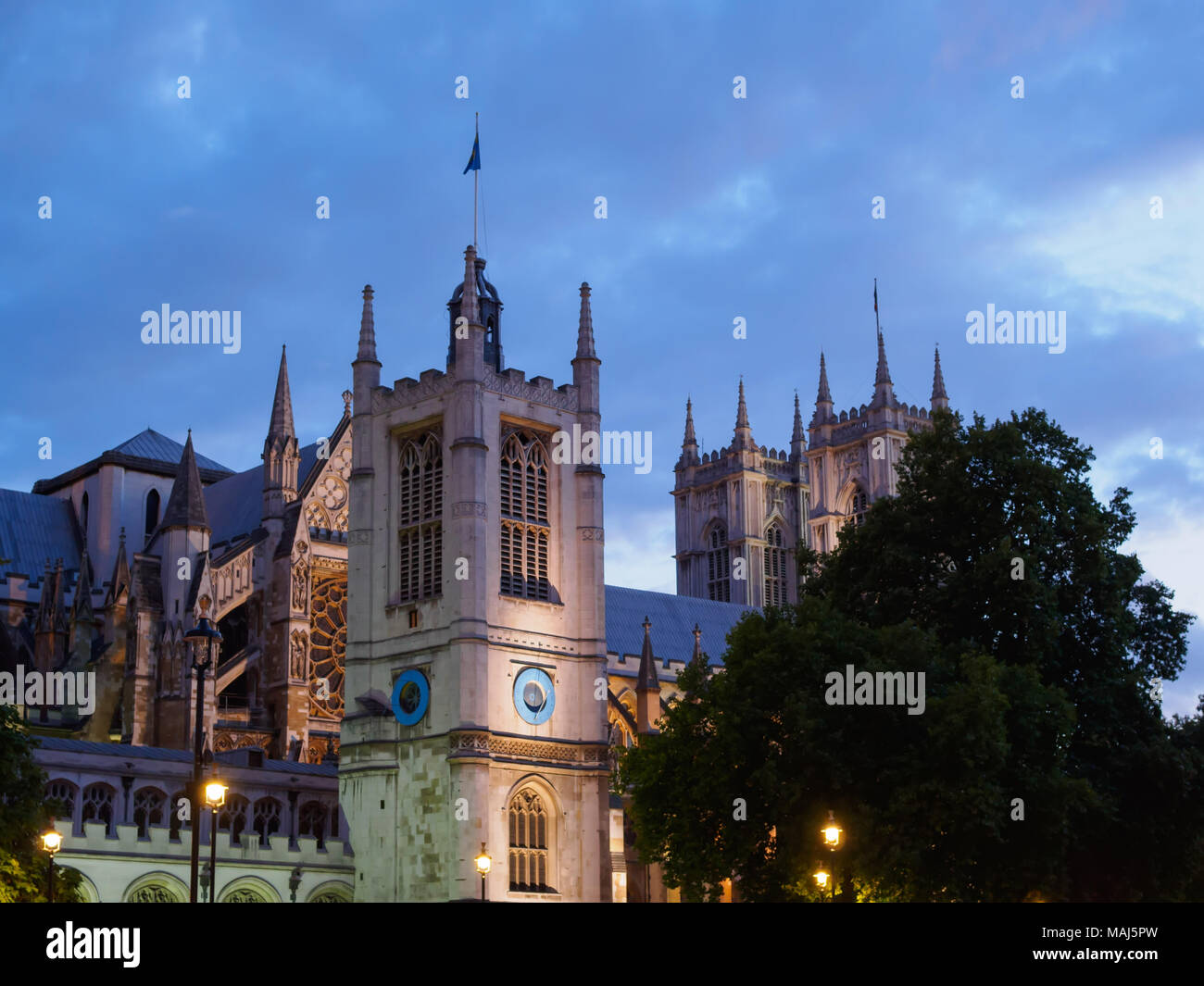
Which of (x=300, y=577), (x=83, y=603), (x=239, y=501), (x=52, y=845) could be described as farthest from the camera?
(x=239, y=501)

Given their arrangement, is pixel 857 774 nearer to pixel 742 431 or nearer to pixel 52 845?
pixel 52 845

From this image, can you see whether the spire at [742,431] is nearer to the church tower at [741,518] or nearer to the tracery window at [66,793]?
the church tower at [741,518]

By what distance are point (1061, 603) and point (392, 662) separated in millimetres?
19653

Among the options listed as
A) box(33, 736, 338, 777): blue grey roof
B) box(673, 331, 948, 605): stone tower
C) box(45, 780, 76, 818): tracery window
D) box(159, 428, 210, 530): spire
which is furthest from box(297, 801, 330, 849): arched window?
box(673, 331, 948, 605): stone tower

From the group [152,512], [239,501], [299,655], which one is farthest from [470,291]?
[152,512]

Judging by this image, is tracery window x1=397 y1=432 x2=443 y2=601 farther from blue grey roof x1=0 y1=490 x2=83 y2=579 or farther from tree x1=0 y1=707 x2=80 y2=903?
blue grey roof x1=0 y1=490 x2=83 y2=579

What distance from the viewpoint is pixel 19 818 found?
32188mm

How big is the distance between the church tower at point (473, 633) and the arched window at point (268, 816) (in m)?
2.55

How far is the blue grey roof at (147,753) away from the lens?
4666 centimetres

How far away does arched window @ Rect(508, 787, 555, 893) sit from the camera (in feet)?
154

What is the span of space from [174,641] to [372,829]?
12467 millimetres

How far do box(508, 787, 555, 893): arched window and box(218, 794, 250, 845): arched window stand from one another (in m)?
8.14
